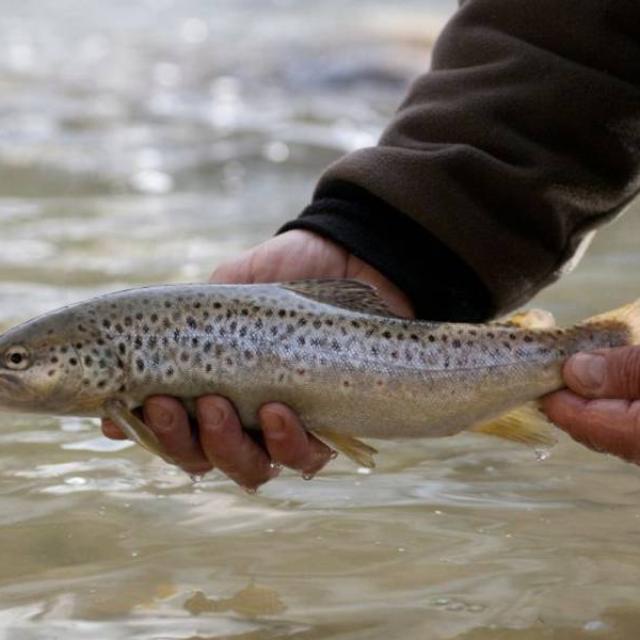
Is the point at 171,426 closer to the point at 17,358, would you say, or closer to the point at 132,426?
the point at 132,426

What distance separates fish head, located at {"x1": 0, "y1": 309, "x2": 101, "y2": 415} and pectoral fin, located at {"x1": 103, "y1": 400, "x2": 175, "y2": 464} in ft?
0.28

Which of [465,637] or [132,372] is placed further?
[132,372]

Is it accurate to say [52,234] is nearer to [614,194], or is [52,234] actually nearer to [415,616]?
[614,194]

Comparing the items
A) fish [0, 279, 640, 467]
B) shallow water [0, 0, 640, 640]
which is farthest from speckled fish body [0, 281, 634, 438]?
shallow water [0, 0, 640, 640]

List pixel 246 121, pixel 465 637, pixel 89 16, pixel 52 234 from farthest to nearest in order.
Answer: pixel 89 16
pixel 246 121
pixel 52 234
pixel 465 637

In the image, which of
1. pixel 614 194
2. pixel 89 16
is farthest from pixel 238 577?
pixel 89 16

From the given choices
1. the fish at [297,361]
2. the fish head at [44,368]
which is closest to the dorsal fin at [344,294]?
the fish at [297,361]

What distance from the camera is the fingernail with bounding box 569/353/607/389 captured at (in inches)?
136

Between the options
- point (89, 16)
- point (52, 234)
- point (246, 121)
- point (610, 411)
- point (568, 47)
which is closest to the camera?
point (610, 411)

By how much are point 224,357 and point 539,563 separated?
2.81 feet

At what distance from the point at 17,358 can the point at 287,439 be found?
65cm

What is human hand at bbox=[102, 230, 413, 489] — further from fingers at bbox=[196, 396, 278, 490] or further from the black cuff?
the black cuff

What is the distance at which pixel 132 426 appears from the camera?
3.38 metres

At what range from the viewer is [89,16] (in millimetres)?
23828
